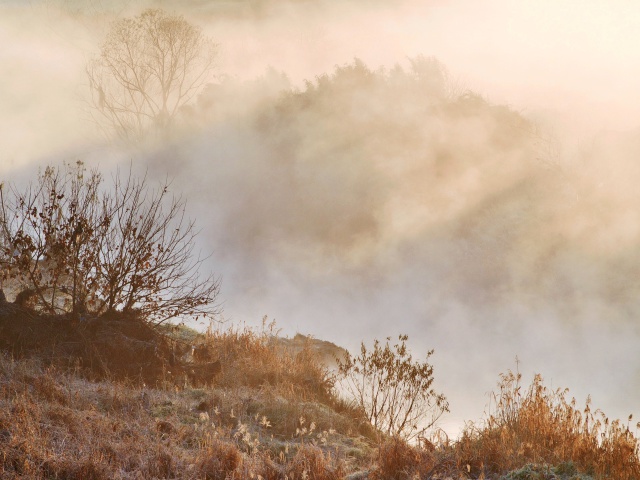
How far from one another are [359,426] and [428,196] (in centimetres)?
1568

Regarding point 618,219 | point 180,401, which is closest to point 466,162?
point 618,219

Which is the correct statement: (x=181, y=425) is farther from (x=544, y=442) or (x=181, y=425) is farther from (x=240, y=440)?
(x=544, y=442)

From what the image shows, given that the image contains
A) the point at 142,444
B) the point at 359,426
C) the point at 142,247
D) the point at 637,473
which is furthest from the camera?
the point at 142,247

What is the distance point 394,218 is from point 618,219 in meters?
8.14

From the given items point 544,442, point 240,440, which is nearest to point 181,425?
point 240,440

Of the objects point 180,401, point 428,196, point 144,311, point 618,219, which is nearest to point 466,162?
point 428,196

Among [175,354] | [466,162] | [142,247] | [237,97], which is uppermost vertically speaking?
[237,97]

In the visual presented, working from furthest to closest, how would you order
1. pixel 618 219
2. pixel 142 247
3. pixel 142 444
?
1. pixel 618 219
2. pixel 142 247
3. pixel 142 444

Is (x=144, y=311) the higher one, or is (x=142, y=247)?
(x=142, y=247)

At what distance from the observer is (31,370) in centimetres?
1067

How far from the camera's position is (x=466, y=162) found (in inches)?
1026

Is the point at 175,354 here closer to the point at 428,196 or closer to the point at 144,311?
the point at 144,311

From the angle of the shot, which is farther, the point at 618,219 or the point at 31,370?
the point at 618,219

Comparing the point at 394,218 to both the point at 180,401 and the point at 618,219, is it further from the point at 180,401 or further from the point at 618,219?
the point at 180,401
